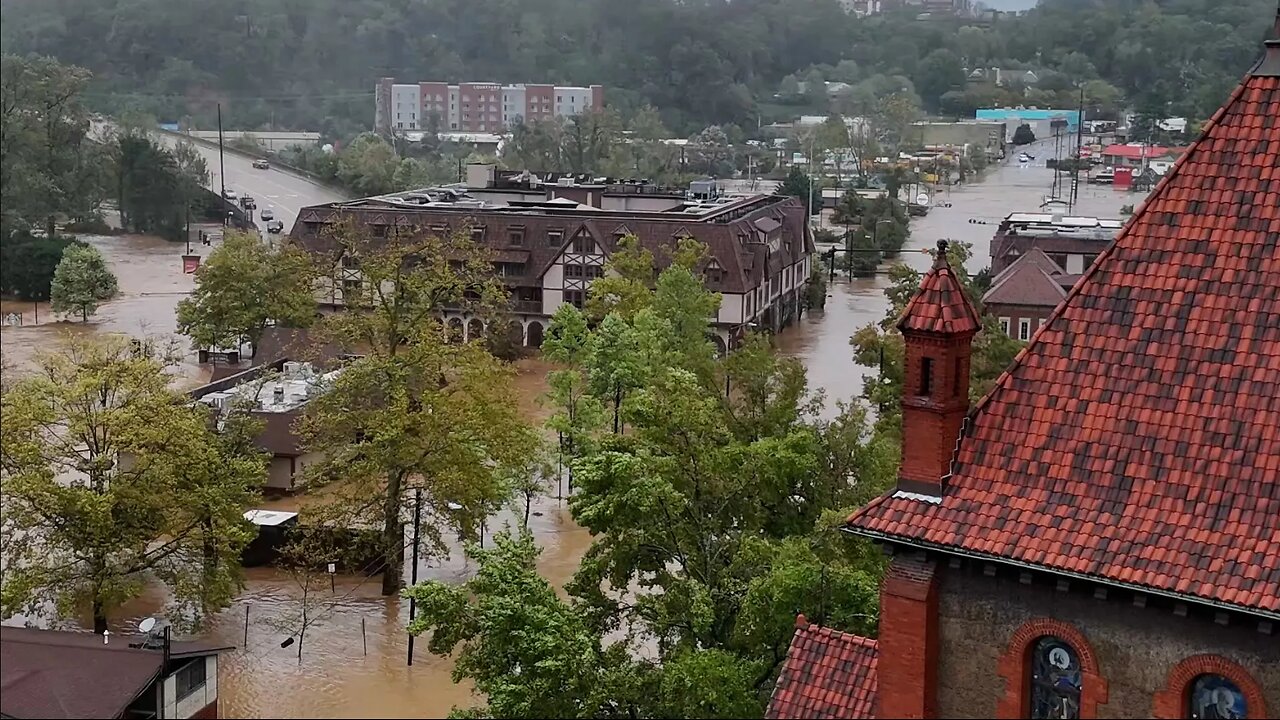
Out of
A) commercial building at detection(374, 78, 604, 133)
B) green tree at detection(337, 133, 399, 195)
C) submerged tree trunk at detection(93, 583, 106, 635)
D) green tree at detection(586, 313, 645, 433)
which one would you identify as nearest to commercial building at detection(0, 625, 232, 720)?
submerged tree trunk at detection(93, 583, 106, 635)

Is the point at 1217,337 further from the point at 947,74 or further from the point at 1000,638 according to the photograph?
the point at 947,74

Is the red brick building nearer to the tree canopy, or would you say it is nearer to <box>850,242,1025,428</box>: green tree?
the tree canopy

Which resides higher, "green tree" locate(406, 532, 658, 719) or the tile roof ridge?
the tile roof ridge

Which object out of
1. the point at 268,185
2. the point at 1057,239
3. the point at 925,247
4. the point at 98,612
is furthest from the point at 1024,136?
the point at 98,612

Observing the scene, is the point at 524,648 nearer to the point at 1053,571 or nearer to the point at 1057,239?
the point at 1053,571

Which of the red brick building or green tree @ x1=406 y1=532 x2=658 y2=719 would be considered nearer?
the red brick building

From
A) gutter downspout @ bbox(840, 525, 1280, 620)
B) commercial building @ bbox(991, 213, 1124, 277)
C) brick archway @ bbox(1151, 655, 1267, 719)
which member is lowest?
brick archway @ bbox(1151, 655, 1267, 719)
